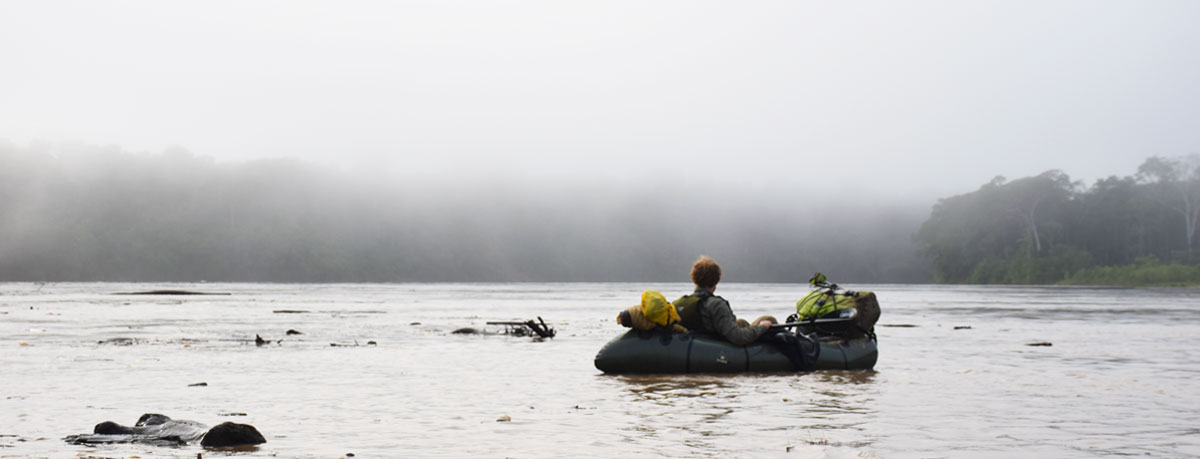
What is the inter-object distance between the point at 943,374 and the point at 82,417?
39.1ft

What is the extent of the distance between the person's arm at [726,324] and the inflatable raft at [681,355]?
0.16 m

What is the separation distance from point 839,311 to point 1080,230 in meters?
139

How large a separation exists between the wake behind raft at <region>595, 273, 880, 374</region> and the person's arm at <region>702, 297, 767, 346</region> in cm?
16

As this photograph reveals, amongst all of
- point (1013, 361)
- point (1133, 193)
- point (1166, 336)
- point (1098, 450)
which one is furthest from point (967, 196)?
point (1098, 450)

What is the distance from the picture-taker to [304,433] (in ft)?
31.1

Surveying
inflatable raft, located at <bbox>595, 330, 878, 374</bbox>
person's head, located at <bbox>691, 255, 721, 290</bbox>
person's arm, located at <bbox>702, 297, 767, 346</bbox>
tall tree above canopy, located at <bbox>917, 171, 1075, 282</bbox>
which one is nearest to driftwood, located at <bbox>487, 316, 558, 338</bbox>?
inflatable raft, located at <bbox>595, 330, 878, 374</bbox>

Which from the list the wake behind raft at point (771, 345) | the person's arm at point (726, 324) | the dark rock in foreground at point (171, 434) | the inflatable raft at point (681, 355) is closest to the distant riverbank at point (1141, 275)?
the wake behind raft at point (771, 345)

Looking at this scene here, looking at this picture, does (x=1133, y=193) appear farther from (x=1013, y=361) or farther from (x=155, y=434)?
(x=155, y=434)

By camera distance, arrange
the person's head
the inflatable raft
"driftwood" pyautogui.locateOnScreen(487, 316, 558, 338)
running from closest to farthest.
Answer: the person's head → the inflatable raft → "driftwood" pyautogui.locateOnScreen(487, 316, 558, 338)

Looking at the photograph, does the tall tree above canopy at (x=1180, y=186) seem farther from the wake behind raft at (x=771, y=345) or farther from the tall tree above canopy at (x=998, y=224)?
the wake behind raft at (x=771, y=345)

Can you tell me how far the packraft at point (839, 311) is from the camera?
1692cm

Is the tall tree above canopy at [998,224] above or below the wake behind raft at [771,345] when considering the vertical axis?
above

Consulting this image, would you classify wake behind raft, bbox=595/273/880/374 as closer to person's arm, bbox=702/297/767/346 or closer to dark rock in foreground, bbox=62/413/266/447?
person's arm, bbox=702/297/767/346

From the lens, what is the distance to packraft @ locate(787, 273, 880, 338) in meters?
16.9
